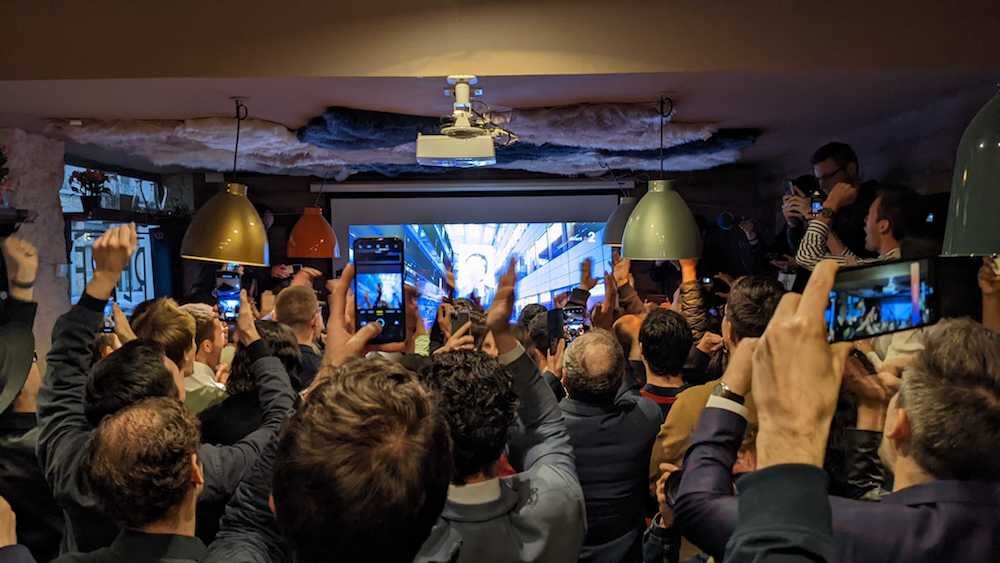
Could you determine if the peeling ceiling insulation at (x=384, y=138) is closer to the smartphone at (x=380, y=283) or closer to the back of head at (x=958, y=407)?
the smartphone at (x=380, y=283)

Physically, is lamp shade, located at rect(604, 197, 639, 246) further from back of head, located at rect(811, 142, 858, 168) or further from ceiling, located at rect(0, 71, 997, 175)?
back of head, located at rect(811, 142, 858, 168)

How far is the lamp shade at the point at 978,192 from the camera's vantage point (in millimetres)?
1104

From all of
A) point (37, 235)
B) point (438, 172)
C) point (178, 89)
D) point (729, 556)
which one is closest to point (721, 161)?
point (438, 172)

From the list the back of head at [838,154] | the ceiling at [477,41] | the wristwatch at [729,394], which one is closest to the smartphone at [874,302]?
the wristwatch at [729,394]

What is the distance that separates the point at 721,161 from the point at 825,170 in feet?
6.05

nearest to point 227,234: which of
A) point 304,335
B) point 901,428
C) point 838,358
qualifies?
point 304,335

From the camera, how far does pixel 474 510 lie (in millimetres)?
1479

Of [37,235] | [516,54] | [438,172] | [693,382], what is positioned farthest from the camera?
[438,172]

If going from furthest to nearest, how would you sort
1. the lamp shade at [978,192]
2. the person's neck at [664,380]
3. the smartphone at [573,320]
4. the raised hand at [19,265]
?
the smartphone at [573,320], the person's neck at [664,380], the raised hand at [19,265], the lamp shade at [978,192]

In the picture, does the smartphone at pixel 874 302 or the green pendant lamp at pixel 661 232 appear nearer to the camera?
the smartphone at pixel 874 302

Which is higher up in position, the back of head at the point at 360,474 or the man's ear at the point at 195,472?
the back of head at the point at 360,474

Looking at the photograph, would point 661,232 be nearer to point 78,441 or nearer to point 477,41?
point 477,41

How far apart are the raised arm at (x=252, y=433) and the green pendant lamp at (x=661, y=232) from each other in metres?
1.72

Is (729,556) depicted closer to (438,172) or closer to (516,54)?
(516,54)
